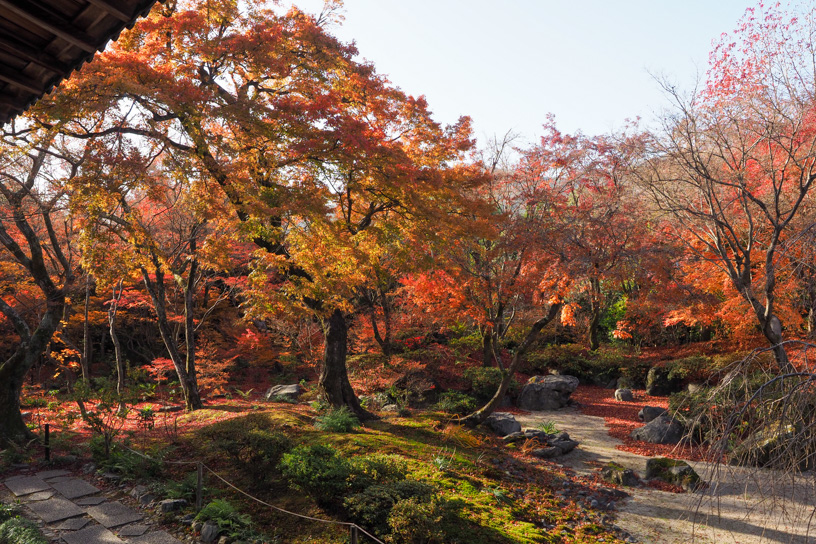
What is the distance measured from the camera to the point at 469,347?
22.5 m

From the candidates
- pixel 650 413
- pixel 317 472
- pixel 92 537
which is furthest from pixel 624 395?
pixel 92 537

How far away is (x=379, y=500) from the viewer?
628 cm

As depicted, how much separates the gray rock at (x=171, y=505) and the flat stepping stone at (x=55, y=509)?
123 centimetres

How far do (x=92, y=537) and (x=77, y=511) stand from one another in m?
1.12

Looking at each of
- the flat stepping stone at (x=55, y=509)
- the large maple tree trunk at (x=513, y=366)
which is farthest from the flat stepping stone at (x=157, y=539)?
the large maple tree trunk at (x=513, y=366)

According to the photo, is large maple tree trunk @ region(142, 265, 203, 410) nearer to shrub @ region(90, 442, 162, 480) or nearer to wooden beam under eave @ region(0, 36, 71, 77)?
shrub @ region(90, 442, 162, 480)

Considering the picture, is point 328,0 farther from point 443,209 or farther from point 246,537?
point 246,537

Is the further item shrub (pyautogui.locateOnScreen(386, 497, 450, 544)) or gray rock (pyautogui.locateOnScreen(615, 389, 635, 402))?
gray rock (pyautogui.locateOnScreen(615, 389, 635, 402))

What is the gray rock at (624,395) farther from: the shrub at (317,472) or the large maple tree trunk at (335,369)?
the shrub at (317,472)

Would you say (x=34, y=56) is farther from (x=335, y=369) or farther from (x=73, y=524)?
(x=335, y=369)

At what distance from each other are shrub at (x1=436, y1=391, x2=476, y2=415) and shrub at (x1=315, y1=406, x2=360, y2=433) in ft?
14.6

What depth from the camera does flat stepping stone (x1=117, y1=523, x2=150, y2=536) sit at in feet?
21.4

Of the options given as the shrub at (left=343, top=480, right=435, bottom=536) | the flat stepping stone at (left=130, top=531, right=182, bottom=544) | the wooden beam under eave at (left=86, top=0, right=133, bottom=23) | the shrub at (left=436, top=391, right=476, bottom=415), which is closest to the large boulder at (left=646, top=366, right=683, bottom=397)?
the shrub at (left=436, top=391, right=476, bottom=415)

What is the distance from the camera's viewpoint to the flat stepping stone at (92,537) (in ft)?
20.6
